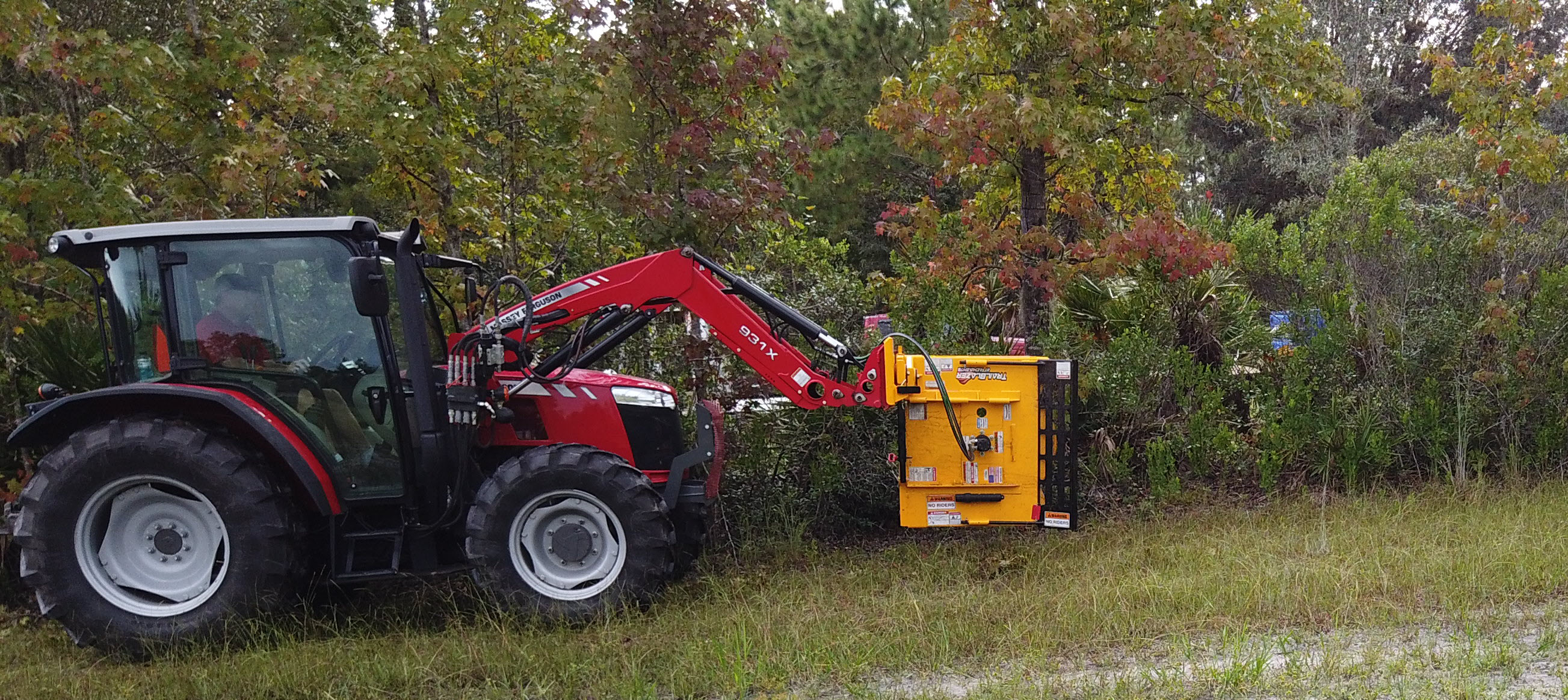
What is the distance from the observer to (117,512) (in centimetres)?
533

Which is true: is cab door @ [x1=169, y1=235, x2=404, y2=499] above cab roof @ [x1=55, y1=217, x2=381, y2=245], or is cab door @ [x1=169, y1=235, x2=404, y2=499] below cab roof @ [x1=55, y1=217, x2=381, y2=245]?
below

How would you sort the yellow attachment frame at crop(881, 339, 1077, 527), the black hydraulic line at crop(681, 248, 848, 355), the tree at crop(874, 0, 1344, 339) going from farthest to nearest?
the tree at crop(874, 0, 1344, 339) < the yellow attachment frame at crop(881, 339, 1077, 527) < the black hydraulic line at crop(681, 248, 848, 355)

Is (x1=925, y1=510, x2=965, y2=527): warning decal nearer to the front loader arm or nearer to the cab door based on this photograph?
the front loader arm

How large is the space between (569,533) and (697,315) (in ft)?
4.43

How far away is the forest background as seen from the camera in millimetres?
7184

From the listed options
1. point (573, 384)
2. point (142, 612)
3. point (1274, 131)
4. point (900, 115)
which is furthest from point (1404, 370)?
point (142, 612)

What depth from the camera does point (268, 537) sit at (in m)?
5.18

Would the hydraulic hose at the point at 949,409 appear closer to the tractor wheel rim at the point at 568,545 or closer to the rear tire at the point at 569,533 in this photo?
the rear tire at the point at 569,533

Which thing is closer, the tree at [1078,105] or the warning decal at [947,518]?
the warning decal at [947,518]

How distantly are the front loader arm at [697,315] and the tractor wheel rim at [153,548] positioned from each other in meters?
1.71

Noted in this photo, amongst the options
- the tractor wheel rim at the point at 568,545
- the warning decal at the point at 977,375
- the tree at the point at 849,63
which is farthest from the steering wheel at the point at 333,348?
the tree at the point at 849,63

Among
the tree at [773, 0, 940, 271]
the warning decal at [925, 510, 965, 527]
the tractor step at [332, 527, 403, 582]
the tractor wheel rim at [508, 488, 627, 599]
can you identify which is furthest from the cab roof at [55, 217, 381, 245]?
the tree at [773, 0, 940, 271]

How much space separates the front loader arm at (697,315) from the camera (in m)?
6.03

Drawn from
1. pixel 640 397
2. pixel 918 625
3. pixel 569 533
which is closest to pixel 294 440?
pixel 569 533
